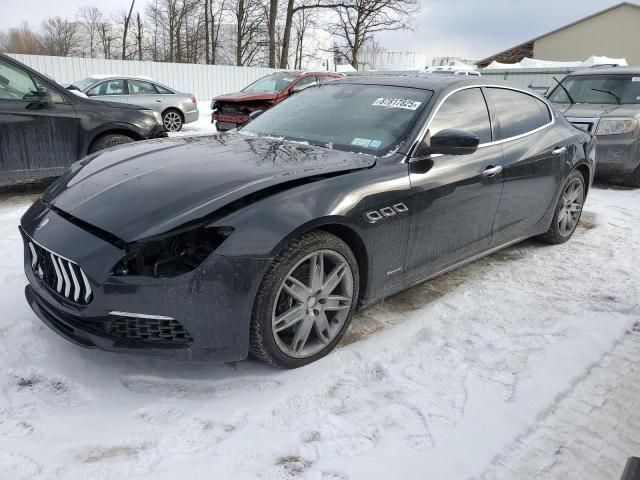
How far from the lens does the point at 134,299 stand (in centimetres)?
218

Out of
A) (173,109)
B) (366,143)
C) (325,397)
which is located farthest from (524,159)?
(173,109)

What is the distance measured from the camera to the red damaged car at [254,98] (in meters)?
11.3

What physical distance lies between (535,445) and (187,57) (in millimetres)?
44587

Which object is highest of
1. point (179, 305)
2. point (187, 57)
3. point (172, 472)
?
point (187, 57)

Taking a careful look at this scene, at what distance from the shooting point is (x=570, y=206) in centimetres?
482

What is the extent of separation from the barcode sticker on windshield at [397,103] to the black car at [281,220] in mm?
14

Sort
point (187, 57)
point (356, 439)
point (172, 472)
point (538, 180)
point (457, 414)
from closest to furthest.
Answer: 1. point (172, 472)
2. point (356, 439)
3. point (457, 414)
4. point (538, 180)
5. point (187, 57)

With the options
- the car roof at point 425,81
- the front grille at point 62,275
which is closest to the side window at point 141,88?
the car roof at point 425,81

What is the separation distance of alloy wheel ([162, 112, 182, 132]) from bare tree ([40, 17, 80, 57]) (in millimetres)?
48728

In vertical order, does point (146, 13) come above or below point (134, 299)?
above

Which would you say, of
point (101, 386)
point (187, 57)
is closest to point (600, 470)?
point (101, 386)

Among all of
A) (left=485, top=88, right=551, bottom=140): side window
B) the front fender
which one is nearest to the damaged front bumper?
the front fender

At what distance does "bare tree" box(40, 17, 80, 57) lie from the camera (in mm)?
53188

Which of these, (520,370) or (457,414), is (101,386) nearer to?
(457,414)
